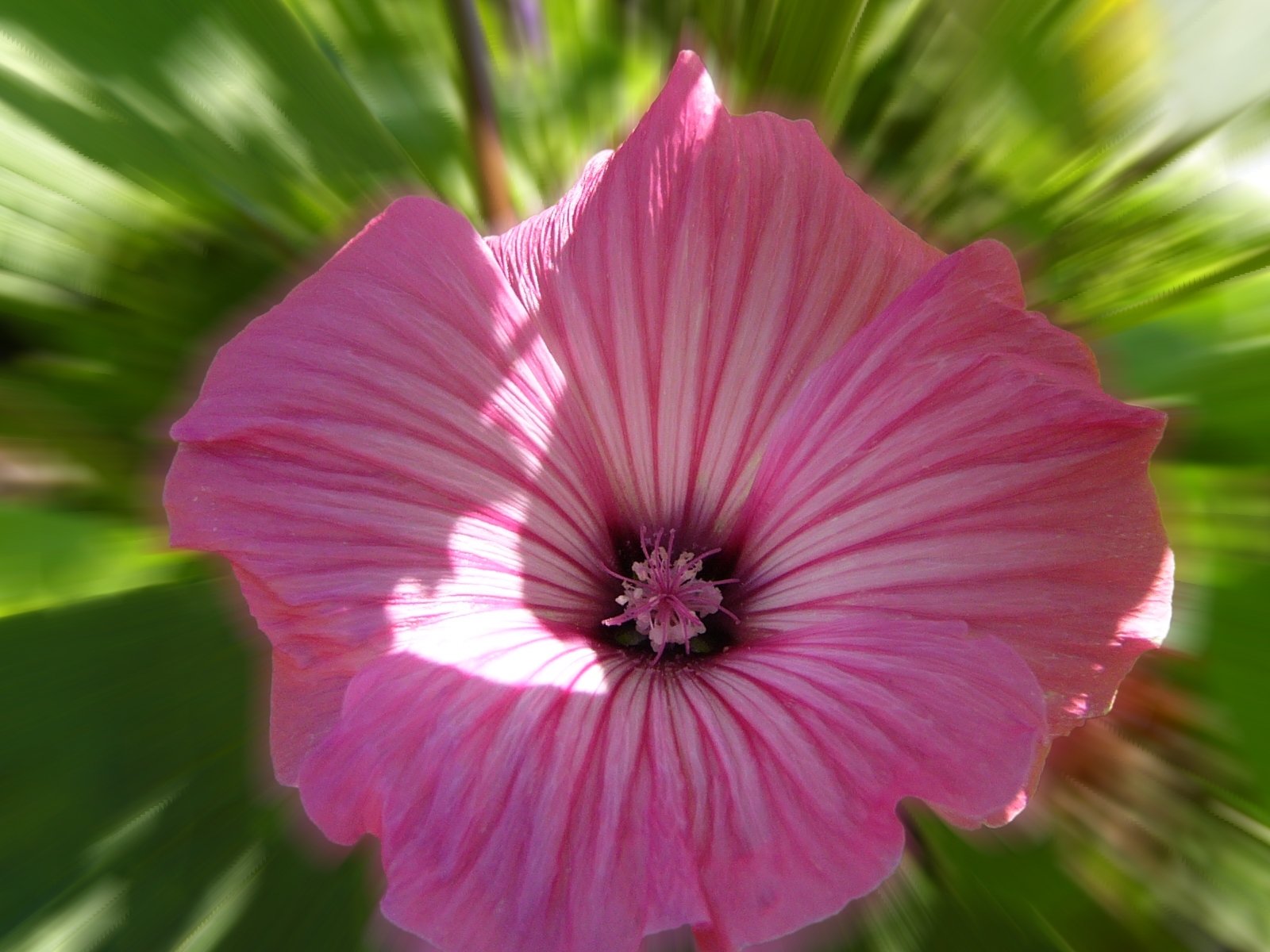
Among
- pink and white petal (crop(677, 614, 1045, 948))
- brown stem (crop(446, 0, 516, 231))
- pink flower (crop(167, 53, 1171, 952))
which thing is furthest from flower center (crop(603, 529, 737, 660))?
brown stem (crop(446, 0, 516, 231))

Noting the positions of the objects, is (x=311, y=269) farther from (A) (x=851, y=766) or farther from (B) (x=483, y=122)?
(A) (x=851, y=766)

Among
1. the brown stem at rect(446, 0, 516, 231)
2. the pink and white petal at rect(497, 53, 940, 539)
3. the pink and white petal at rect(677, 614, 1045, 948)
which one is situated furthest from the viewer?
the brown stem at rect(446, 0, 516, 231)

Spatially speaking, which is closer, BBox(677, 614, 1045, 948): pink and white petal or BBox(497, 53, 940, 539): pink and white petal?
BBox(677, 614, 1045, 948): pink and white petal

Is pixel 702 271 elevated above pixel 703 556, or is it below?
above

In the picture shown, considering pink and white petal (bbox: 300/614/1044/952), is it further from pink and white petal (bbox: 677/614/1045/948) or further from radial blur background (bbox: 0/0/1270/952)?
radial blur background (bbox: 0/0/1270/952)

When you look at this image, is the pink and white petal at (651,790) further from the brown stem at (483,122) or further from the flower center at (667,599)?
the brown stem at (483,122)

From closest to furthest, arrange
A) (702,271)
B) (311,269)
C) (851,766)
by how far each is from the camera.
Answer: (851,766)
(702,271)
(311,269)

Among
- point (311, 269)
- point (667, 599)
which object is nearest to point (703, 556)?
point (667, 599)
